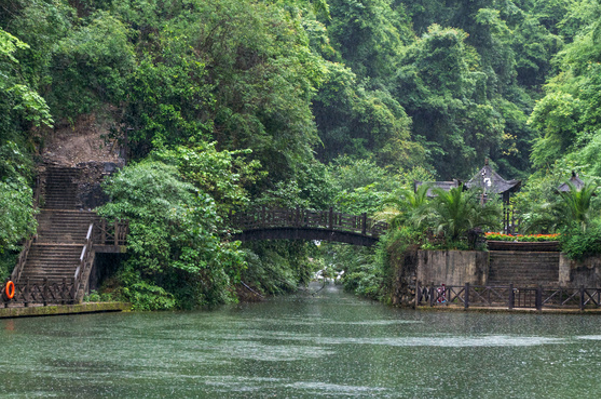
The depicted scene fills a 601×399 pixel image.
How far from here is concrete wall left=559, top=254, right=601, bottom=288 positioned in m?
32.4

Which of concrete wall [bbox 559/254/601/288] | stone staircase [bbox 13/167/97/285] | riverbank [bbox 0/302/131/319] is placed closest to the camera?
riverbank [bbox 0/302/131/319]

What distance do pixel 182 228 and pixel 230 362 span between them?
617 inches

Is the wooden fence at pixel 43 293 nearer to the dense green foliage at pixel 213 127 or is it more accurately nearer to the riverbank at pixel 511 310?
the dense green foliage at pixel 213 127

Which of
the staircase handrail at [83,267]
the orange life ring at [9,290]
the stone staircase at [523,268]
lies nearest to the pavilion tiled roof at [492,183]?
the stone staircase at [523,268]

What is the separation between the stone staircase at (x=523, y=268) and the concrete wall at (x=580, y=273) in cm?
54

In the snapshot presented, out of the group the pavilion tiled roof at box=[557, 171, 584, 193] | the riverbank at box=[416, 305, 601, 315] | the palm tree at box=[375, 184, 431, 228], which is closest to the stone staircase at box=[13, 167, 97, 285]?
the palm tree at box=[375, 184, 431, 228]

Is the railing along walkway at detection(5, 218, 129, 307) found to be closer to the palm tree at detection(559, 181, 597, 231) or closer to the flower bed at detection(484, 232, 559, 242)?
the flower bed at detection(484, 232, 559, 242)

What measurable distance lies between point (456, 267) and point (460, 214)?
201 centimetres

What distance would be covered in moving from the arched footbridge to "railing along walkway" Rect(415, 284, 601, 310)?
6.89 meters

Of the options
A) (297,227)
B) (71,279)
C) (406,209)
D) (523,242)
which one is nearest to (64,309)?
(71,279)

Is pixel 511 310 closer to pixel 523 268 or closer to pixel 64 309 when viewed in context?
pixel 523 268

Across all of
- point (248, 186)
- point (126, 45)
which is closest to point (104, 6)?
point (126, 45)

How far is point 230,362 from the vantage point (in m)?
16.1

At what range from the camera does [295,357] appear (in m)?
17.1
